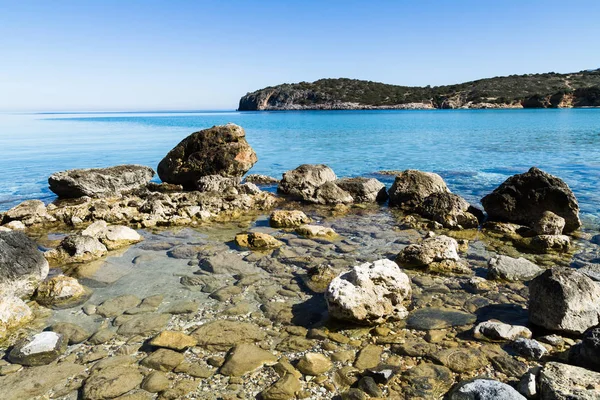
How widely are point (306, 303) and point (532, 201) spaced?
28.9 ft

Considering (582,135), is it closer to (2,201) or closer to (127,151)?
(127,151)

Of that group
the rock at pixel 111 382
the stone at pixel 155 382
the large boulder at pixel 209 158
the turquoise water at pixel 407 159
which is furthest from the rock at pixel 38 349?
the turquoise water at pixel 407 159

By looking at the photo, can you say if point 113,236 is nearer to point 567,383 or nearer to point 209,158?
point 209,158

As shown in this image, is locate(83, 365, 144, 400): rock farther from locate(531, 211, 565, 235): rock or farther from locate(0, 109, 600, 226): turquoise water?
locate(0, 109, 600, 226): turquoise water

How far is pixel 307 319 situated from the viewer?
661 cm

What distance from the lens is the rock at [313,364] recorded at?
518 centimetres

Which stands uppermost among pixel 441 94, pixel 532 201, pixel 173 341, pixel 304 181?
pixel 441 94

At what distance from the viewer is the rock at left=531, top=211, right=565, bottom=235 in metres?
10.9

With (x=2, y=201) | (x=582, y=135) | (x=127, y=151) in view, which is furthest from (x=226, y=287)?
(x=582, y=135)

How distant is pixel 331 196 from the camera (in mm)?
15102

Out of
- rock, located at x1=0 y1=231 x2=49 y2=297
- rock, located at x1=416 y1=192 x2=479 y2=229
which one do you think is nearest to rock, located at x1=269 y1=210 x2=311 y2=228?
rock, located at x1=416 y1=192 x2=479 y2=229

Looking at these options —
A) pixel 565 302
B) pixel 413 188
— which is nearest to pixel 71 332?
pixel 565 302

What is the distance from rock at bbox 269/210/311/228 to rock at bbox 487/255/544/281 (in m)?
5.70

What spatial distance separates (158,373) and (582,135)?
46.8 meters
